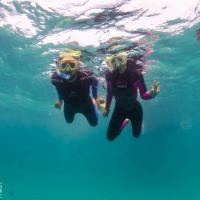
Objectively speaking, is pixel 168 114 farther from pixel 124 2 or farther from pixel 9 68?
pixel 124 2

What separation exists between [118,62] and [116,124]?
7.60 feet

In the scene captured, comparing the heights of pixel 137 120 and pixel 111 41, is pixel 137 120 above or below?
below

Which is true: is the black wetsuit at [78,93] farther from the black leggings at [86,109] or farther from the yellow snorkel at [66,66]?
the yellow snorkel at [66,66]

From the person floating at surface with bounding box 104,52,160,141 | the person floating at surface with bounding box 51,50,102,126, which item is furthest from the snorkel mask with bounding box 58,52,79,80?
the person floating at surface with bounding box 104,52,160,141

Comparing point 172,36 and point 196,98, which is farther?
point 196,98

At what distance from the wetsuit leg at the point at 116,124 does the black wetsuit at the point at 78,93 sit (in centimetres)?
75

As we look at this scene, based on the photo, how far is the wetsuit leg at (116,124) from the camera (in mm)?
10898

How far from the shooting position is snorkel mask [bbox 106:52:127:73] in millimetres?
10605

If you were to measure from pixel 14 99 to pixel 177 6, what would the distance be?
104 ft

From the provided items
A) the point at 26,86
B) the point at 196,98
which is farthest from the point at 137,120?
the point at 196,98

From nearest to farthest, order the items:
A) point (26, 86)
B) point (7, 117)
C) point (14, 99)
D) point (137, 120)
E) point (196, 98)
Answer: point (137, 120) < point (26, 86) < point (14, 99) < point (196, 98) < point (7, 117)

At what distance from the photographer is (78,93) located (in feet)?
36.2

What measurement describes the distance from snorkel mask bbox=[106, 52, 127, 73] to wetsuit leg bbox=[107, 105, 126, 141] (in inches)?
58.9

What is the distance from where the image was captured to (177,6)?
15.3 m
